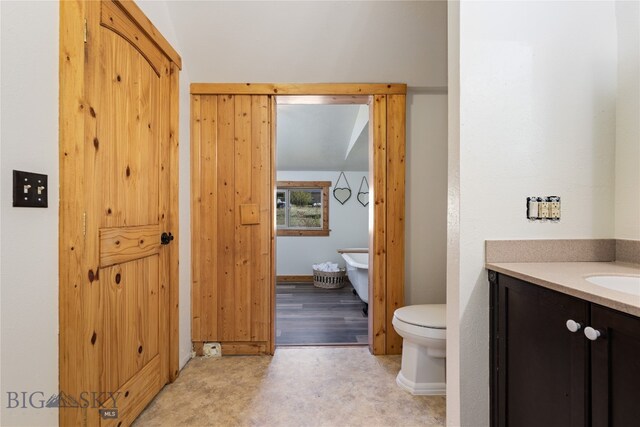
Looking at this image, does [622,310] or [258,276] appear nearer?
[622,310]

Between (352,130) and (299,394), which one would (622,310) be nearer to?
(299,394)

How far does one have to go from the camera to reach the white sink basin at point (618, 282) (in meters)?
1.13

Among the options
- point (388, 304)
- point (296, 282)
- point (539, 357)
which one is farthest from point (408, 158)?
point (296, 282)

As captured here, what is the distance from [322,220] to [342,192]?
0.62 m

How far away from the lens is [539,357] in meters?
1.07

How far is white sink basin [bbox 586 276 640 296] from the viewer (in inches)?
44.4

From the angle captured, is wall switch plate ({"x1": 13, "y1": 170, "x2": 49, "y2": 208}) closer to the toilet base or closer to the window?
the toilet base

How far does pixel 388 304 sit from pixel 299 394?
0.94m

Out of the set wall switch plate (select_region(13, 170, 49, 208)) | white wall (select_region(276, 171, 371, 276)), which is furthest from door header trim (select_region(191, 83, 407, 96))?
white wall (select_region(276, 171, 371, 276))

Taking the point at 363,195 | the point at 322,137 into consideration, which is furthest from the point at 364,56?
the point at 363,195

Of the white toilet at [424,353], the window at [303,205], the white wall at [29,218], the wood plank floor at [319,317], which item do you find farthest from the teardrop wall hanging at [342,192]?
the white wall at [29,218]

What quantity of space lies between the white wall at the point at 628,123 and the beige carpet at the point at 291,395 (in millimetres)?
1328

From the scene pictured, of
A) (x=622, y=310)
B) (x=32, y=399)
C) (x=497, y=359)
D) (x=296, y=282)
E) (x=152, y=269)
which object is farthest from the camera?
(x=296, y=282)

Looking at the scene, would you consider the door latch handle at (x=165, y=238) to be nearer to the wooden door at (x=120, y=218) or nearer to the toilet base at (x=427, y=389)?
the wooden door at (x=120, y=218)
